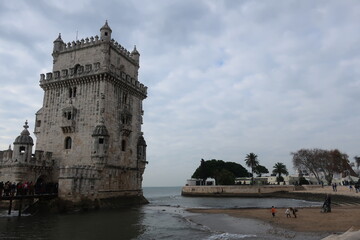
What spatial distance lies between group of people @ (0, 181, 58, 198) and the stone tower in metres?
2.02

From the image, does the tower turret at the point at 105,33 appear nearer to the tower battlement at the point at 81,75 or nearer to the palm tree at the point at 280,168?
the tower battlement at the point at 81,75

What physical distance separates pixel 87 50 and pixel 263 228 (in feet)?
98.5

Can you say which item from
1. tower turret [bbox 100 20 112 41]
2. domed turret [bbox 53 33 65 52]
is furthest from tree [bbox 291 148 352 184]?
domed turret [bbox 53 33 65 52]

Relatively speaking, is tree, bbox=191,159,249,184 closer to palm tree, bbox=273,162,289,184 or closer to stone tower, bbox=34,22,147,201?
palm tree, bbox=273,162,289,184

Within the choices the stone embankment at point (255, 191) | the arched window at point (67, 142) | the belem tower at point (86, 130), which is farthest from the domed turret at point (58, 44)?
the stone embankment at point (255, 191)

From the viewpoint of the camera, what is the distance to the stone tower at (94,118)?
3412cm

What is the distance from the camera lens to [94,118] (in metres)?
35.1

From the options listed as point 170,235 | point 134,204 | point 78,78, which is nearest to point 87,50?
point 78,78

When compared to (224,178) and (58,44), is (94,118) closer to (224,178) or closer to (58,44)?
(58,44)

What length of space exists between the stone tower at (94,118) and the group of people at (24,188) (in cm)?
202

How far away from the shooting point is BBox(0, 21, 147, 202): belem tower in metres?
32.2

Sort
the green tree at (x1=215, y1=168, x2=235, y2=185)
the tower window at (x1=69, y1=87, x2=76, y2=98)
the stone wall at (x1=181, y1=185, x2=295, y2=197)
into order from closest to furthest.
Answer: the tower window at (x1=69, y1=87, x2=76, y2=98)
the stone wall at (x1=181, y1=185, x2=295, y2=197)
the green tree at (x1=215, y1=168, x2=235, y2=185)

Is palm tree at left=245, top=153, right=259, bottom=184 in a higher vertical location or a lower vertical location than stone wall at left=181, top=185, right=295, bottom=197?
higher

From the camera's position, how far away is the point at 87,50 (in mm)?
38656
